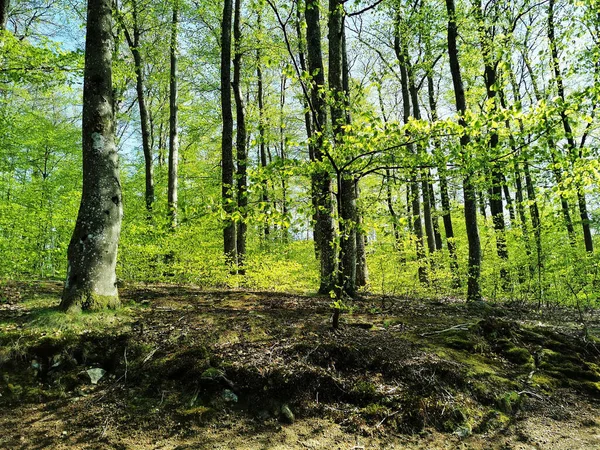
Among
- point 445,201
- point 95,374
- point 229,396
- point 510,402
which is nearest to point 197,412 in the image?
point 229,396

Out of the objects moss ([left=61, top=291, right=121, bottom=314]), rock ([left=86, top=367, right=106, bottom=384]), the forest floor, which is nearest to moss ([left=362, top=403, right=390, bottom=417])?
the forest floor

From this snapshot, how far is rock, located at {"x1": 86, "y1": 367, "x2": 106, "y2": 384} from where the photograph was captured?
11.5 feet

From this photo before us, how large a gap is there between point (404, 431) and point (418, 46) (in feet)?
48.6

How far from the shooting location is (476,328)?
487 cm

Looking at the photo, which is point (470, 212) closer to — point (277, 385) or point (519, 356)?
point (519, 356)

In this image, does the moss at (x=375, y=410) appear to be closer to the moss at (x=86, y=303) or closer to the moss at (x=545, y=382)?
the moss at (x=545, y=382)

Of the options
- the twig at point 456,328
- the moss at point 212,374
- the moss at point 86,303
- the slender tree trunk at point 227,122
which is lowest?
the moss at point 212,374

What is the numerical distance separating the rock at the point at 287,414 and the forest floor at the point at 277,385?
0.04 feet

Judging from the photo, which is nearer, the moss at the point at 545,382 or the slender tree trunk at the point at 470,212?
the moss at the point at 545,382

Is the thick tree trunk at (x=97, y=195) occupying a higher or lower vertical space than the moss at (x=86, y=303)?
higher

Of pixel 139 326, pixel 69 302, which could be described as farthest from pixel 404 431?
pixel 69 302

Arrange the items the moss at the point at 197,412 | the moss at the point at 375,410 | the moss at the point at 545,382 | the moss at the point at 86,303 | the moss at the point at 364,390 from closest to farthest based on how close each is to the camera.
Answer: the moss at the point at 197,412
the moss at the point at 375,410
the moss at the point at 364,390
the moss at the point at 545,382
the moss at the point at 86,303

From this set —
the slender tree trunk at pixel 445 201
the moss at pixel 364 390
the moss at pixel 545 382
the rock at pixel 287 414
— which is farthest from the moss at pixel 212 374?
the moss at pixel 545 382

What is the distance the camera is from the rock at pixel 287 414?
313 centimetres
